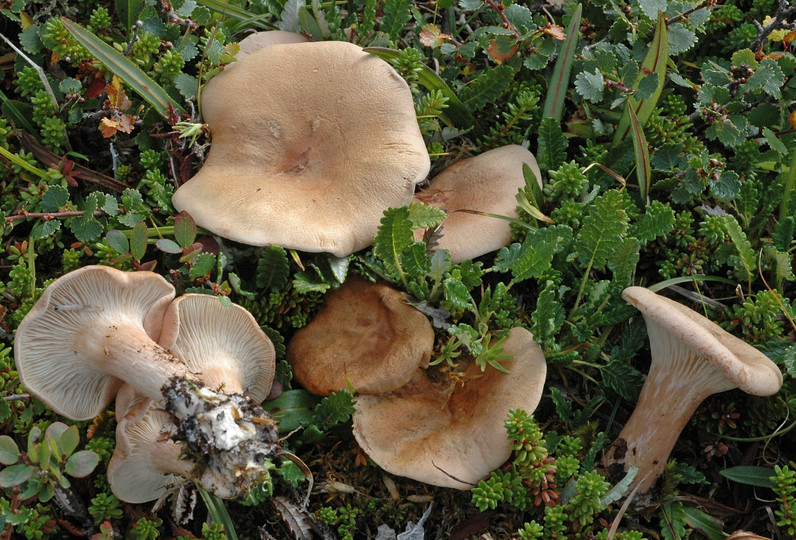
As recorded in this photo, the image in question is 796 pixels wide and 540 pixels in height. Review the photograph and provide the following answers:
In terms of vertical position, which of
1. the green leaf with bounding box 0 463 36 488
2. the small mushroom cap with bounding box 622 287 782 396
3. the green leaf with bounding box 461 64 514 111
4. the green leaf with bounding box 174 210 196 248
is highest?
the green leaf with bounding box 461 64 514 111

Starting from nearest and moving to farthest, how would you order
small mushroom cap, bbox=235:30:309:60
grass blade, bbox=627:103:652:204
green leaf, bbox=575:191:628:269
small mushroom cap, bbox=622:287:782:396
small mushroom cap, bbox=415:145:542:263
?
1. small mushroom cap, bbox=622:287:782:396
2. green leaf, bbox=575:191:628:269
3. small mushroom cap, bbox=415:145:542:263
4. grass blade, bbox=627:103:652:204
5. small mushroom cap, bbox=235:30:309:60

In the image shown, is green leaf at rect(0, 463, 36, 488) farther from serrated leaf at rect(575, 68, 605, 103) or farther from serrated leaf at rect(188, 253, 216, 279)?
serrated leaf at rect(575, 68, 605, 103)

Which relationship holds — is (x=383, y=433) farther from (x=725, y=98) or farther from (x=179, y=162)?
(x=725, y=98)

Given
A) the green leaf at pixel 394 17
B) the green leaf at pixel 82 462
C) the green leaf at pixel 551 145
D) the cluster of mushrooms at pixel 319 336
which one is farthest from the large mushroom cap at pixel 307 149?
the green leaf at pixel 82 462

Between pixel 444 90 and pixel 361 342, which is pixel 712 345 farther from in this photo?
pixel 444 90

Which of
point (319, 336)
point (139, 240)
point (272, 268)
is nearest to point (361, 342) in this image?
point (319, 336)

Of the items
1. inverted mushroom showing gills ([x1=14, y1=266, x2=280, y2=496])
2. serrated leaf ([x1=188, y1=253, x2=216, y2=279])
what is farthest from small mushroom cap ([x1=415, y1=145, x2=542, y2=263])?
inverted mushroom showing gills ([x1=14, y1=266, x2=280, y2=496])
